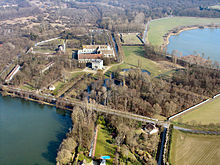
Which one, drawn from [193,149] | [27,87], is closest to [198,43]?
[193,149]

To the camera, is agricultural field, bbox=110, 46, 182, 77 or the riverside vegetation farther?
agricultural field, bbox=110, 46, 182, 77

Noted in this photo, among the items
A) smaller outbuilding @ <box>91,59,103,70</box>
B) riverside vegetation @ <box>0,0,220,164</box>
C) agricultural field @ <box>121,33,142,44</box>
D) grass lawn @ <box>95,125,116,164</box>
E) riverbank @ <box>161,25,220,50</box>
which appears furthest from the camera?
riverbank @ <box>161,25,220,50</box>

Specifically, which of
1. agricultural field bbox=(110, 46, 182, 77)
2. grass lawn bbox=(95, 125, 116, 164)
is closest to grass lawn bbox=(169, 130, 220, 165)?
grass lawn bbox=(95, 125, 116, 164)

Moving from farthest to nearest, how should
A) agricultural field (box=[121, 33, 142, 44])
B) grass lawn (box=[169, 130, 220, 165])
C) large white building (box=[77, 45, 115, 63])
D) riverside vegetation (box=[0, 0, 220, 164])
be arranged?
1. agricultural field (box=[121, 33, 142, 44])
2. large white building (box=[77, 45, 115, 63])
3. riverside vegetation (box=[0, 0, 220, 164])
4. grass lawn (box=[169, 130, 220, 165])

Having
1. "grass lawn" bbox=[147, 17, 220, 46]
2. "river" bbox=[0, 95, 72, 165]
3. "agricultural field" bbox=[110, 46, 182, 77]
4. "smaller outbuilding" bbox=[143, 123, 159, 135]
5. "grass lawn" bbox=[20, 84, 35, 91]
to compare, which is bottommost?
"river" bbox=[0, 95, 72, 165]

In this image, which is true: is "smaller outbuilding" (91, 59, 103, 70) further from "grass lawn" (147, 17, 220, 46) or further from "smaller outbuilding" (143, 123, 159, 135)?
"grass lawn" (147, 17, 220, 46)

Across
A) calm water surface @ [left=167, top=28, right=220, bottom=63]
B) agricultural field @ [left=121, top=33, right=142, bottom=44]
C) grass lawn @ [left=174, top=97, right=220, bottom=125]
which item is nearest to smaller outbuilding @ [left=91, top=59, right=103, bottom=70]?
grass lawn @ [left=174, top=97, right=220, bottom=125]

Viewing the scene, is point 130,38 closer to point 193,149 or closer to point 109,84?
point 109,84

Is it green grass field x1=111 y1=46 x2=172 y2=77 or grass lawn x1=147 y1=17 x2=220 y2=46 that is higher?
grass lawn x1=147 y1=17 x2=220 y2=46
